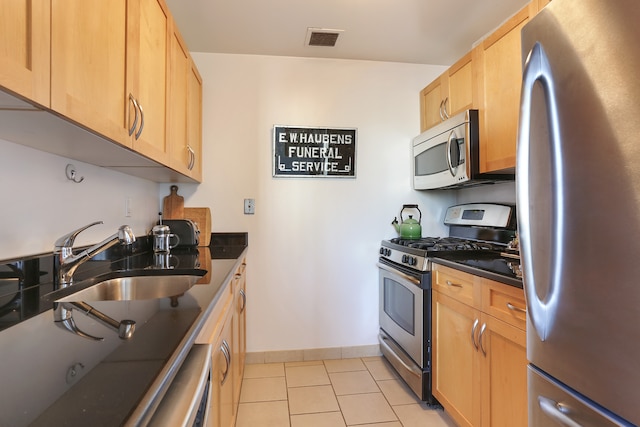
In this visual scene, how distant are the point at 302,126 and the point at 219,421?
2.07 meters

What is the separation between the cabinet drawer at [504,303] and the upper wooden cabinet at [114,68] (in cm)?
154

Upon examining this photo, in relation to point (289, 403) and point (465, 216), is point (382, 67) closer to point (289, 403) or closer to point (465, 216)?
point (465, 216)

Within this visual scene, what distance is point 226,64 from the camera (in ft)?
8.39

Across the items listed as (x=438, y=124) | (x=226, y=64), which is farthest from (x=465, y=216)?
(x=226, y=64)

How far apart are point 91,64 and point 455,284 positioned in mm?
1769

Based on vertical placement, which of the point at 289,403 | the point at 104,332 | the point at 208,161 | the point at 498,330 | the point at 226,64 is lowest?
the point at 289,403

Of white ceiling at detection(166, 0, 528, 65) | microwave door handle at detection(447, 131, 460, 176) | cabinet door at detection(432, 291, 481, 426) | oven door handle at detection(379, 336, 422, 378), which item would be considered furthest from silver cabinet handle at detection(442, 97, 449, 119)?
oven door handle at detection(379, 336, 422, 378)

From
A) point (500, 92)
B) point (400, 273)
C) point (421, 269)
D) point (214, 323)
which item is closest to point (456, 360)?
point (421, 269)

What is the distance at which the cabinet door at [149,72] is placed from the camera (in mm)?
1193

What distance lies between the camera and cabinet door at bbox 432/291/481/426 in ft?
5.10

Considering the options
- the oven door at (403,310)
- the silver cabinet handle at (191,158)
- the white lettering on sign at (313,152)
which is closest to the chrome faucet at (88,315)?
the silver cabinet handle at (191,158)

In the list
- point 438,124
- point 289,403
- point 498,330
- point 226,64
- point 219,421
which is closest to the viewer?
point 219,421

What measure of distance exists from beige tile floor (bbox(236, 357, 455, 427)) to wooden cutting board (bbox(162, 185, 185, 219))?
1288mm

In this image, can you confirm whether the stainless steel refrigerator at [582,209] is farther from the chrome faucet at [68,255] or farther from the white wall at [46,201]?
the white wall at [46,201]
